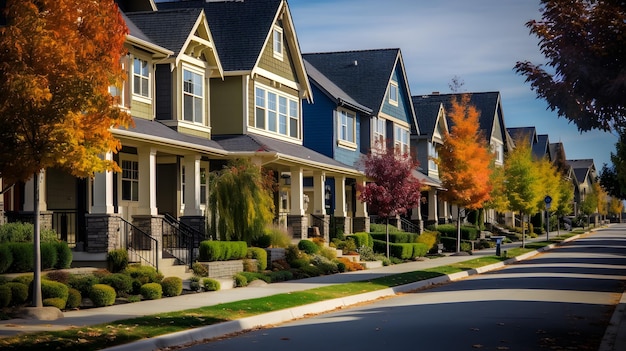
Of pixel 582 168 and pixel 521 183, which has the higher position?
pixel 582 168

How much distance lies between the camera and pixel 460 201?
160ft

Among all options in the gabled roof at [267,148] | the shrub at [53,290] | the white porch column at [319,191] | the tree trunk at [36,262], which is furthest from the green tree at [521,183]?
the tree trunk at [36,262]

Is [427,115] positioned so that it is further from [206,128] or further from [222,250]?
[222,250]

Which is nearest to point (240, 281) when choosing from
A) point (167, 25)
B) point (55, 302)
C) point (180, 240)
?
point (180, 240)

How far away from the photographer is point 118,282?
21.2 metres

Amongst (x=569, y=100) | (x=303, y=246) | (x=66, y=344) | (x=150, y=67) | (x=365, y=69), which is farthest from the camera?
(x=365, y=69)

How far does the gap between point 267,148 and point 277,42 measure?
672 centimetres

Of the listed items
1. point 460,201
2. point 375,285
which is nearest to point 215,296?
point 375,285

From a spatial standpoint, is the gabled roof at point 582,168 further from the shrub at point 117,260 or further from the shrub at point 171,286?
the shrub at point 171,286

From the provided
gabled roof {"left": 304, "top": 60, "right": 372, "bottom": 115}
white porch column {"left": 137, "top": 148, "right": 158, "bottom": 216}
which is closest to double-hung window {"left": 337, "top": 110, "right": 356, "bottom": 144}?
gabled roof {"left": 304, "top": 60, "right": 372, "bottom": 115}

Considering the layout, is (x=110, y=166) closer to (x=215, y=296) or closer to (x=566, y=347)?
(x=215, y=296)

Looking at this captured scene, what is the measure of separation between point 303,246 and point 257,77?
6.78m

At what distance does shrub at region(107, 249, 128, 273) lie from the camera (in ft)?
77.4

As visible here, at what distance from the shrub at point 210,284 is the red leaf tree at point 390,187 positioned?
1606cm
